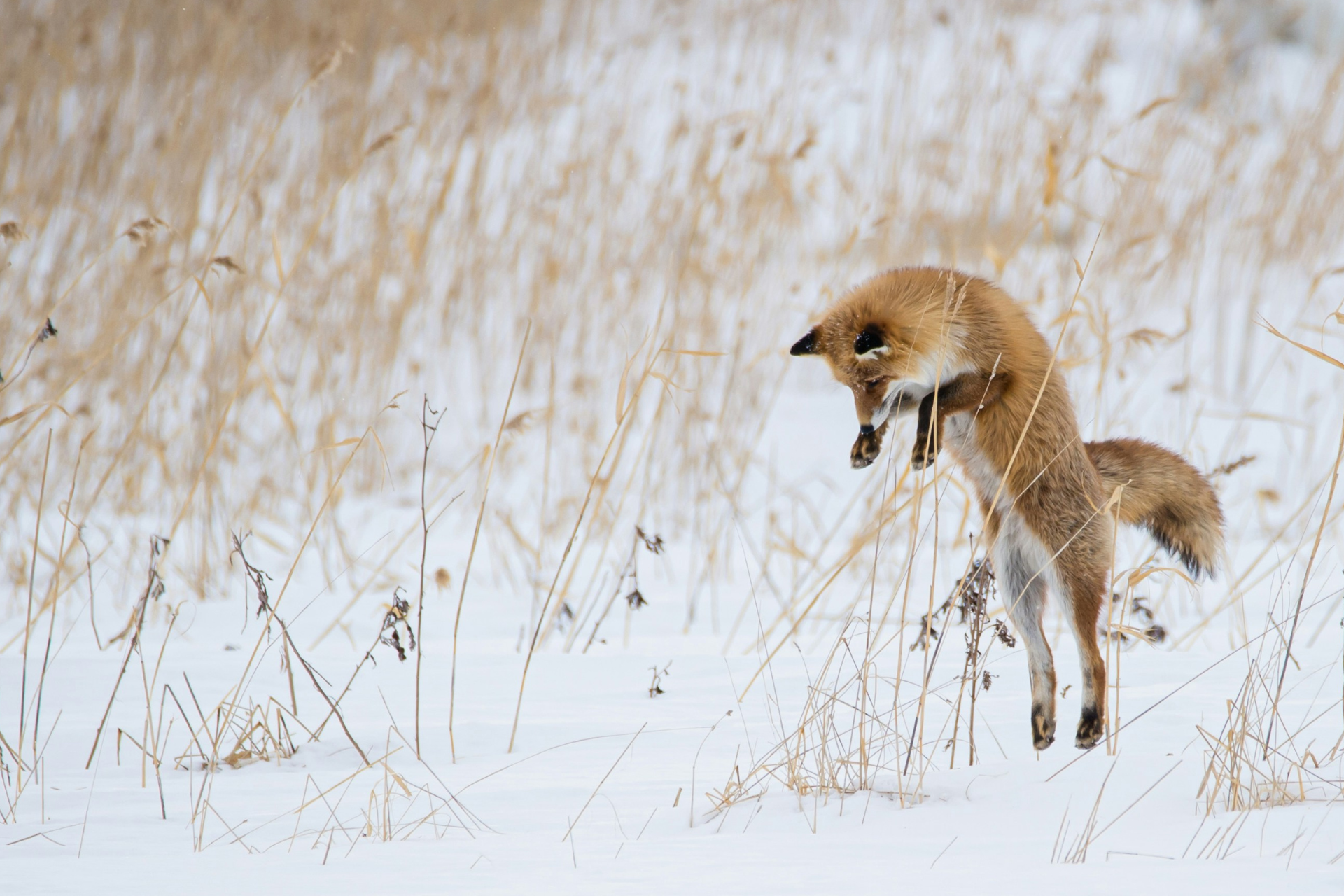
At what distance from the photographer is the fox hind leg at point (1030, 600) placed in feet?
7.14

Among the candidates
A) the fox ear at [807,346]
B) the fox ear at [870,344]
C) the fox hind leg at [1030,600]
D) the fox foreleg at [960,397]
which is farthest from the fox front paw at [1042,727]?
the fox ear at [807,346]

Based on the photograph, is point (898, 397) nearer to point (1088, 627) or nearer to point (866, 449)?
point (866, 449)

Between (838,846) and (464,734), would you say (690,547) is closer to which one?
(464,734)

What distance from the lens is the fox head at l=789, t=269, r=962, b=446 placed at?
2410mm

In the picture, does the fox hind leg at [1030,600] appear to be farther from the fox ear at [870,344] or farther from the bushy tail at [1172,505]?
the fox ear at [870,344]

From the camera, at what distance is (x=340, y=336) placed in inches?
215

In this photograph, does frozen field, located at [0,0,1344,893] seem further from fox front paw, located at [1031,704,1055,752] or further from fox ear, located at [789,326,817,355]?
fox ear, located at [789,326,817,355]

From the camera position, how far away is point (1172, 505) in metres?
2.50

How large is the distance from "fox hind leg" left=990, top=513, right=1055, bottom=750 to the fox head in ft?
1.25

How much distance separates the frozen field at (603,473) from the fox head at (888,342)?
26 cm

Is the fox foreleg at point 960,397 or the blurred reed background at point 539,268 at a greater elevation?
the blurred reed background at point 539,268

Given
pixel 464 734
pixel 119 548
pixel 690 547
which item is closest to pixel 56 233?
pixel 119 548

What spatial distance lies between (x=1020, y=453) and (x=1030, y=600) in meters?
0.33

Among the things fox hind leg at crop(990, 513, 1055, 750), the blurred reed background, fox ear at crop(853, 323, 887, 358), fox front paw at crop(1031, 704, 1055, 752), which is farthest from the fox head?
the blurred reed background
